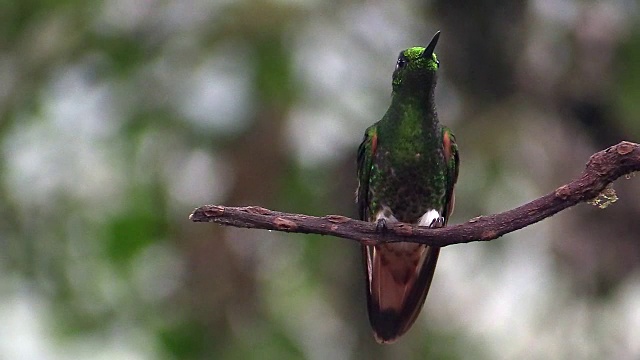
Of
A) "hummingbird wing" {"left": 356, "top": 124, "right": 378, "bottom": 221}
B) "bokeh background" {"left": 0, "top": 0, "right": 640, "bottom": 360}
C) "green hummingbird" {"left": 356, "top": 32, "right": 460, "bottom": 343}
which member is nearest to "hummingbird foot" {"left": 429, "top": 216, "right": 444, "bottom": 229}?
"green hummingbird" {"left": 356, "top": 32, "right": 460, "bottom": 343}

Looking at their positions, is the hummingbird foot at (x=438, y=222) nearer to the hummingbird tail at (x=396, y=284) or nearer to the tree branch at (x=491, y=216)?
the hummingbird tail at (x=396, y=284)

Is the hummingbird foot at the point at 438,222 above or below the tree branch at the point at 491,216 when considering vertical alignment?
above

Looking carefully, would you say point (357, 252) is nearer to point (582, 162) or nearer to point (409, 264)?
point (582, 162)

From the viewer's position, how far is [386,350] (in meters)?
5.46

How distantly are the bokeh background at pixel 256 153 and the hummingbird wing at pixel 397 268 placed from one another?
5.24 feet

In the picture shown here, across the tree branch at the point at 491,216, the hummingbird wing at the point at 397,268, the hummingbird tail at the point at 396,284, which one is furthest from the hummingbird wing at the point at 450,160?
the tree branch at the point at 491,216

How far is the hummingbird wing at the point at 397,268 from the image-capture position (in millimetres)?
3291

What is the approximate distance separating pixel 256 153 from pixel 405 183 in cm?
204

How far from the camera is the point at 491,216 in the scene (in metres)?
2.26

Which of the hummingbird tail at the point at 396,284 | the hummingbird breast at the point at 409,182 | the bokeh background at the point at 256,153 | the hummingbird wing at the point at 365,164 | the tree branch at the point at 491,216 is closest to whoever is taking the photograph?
the tree branch at the point at 491,216

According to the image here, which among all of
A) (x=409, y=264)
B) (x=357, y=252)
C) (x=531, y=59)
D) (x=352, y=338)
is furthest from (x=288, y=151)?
(x=409, y=264)

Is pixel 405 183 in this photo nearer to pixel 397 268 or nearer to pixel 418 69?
pixel 397 268

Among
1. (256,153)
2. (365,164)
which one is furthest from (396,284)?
(256,153)

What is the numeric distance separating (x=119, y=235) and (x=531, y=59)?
245 centimetres
